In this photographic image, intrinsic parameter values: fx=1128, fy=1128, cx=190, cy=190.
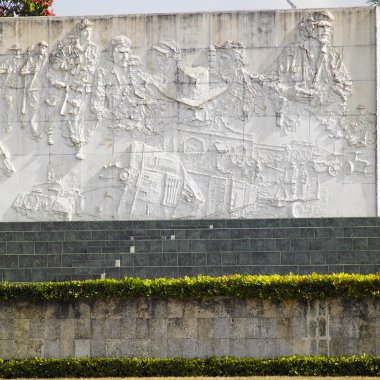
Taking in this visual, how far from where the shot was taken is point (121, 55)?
1723 cm

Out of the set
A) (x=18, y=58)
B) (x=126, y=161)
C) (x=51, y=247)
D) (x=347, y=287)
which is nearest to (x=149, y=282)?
(x=347, y=287)

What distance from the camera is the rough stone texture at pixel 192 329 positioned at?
10977mm

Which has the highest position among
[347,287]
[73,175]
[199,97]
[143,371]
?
[199,97]

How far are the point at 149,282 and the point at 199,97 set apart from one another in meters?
6.34

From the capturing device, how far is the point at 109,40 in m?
17.3

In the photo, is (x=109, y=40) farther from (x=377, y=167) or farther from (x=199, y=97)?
(x=377, y=167)

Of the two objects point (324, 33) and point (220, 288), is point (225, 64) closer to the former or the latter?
point (324, 33)

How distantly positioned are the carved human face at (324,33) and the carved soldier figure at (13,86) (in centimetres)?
457

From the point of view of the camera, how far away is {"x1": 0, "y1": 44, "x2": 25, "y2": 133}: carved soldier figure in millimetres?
17484

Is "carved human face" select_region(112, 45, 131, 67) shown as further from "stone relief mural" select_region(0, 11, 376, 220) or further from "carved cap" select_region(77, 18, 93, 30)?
"carved cap" select_region(77, 18, 93, 30)

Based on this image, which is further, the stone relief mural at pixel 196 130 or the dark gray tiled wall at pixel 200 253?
the stone relief mural at pixel 196 130

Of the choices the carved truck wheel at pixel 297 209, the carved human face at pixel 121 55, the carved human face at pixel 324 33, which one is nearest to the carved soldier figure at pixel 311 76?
the carved human face at pixel 324 33

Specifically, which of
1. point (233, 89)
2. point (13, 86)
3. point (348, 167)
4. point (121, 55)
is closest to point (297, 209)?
point (348, 167)

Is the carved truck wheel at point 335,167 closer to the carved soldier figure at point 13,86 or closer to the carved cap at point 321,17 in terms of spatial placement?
the carved cap at point 321,17
